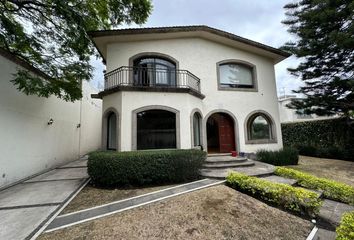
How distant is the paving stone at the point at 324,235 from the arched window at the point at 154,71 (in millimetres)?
8533

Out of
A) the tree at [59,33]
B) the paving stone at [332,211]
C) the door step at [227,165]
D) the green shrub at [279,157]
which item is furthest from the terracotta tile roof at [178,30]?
the paving stone at [332,211]

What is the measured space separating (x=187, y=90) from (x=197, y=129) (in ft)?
7.77

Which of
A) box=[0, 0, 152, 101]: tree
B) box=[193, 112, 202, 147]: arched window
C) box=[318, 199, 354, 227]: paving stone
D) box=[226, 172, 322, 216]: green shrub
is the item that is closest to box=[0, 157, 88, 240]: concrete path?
box=[0, 0, 152, 101]: tree

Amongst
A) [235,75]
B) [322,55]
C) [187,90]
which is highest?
[322,55]

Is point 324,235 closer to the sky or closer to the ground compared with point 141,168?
closer to the ground

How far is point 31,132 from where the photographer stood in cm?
835

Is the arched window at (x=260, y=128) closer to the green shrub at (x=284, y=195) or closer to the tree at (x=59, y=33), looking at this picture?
the green shrub at (x=284, y=195)

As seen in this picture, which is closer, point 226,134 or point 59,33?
point 59,33

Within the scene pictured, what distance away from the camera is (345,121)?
45.2ft

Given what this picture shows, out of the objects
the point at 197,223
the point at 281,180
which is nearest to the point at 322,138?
the point at 281,180

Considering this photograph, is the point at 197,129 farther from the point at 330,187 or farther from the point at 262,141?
the point at 330,187

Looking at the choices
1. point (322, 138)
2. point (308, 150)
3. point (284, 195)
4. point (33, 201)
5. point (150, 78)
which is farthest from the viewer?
point (308, 150)

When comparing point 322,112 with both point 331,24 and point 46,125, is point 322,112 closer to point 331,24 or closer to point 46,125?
point 331,24

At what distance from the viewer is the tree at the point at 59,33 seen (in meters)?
7.43
